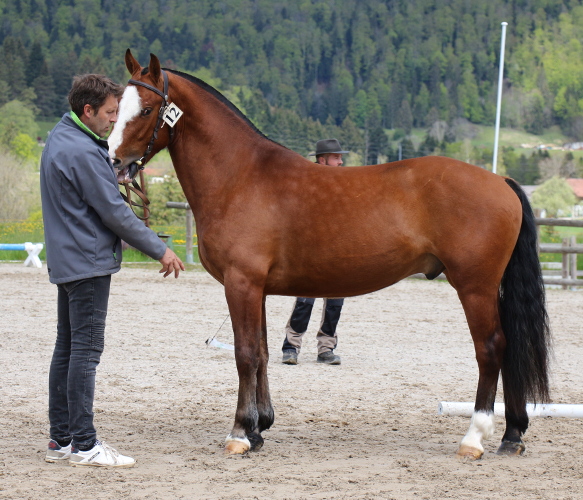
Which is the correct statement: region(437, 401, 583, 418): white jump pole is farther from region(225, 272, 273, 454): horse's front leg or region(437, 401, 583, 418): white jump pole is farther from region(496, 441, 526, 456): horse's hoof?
region(225, 272, 273, 454): horse's front leg

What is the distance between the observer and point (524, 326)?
12.8ft

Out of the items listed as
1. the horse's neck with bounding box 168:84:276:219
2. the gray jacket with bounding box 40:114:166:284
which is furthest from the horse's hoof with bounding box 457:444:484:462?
the gray jacket with bounding box 40:114:166:284

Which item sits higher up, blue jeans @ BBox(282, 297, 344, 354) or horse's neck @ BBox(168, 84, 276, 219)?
horse's neck @ BBox(168, 84, 276, 219)

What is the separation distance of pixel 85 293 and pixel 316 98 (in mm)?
120465

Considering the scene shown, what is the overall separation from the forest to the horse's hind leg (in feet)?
305

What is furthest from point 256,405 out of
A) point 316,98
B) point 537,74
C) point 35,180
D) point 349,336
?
point 537,74

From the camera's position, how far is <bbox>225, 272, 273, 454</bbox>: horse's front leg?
3.80m

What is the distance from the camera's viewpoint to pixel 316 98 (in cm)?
12106

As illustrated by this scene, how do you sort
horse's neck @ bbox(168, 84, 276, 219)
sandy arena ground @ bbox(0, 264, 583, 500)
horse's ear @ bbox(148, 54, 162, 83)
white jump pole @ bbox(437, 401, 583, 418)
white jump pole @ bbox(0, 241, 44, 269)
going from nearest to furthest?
sandy arena ground @ bbox(0, 264, 583, 500) < horse's ear @ bbox(148, 54, 162, 83) < horse's neck @ bbox(168, 84, 276, 219) < white jump pole @ bbox(437, 401, 583, 418) < white jump pole @ bbox(0, 241, 44, 269)

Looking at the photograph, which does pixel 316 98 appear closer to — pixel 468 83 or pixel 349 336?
pixel 468 83

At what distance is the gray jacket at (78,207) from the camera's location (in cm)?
335

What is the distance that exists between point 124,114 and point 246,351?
140cm

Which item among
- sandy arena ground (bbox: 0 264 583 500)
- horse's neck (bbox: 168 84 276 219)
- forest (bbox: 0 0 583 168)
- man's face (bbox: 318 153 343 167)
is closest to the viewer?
sandy arena ground (bbox: 0 264 583 500)

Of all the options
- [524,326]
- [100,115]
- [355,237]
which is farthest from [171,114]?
[524,326]
